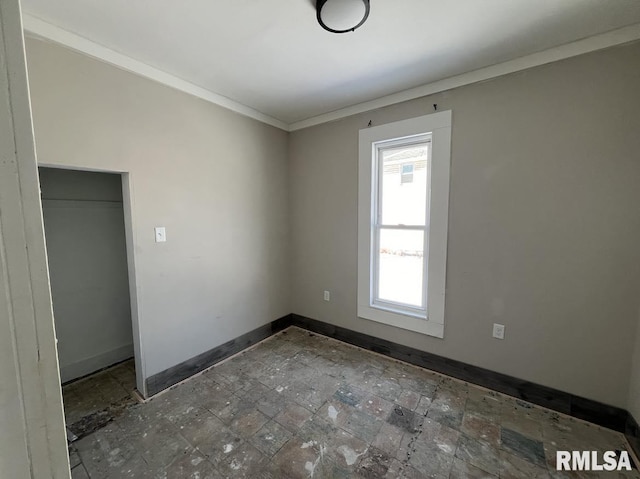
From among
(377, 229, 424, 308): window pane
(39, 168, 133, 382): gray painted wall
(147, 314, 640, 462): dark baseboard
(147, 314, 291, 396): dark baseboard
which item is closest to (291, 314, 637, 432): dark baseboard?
(147, 314, 640, 462): dark baseboard

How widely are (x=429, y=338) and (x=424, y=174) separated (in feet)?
5.11

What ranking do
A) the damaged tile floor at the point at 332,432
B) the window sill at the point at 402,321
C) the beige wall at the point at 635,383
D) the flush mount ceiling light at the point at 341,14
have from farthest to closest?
the window sill at the point at 402,321 → the beige wall at the point at 635,383 → the damaged tile floor at the point at 332,432 → the flush mount ceiling light at the point at 341,14

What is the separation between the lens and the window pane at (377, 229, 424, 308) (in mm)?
2559

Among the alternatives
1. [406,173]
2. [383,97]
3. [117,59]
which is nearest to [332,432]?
[406,173]

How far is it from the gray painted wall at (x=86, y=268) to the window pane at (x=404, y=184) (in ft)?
8.92

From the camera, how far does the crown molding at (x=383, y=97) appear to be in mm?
1594

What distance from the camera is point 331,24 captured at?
154 centimetres

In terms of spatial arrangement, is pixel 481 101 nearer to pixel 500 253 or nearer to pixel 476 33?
pixel 476 33

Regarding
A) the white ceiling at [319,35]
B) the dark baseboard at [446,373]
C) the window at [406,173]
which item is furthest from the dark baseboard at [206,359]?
the white ceiling at [319,35]

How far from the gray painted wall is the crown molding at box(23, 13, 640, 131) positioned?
1.13 m

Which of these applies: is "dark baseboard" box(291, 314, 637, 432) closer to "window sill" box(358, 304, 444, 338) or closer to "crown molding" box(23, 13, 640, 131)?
"window sill" box(358, 304, 444, 338)

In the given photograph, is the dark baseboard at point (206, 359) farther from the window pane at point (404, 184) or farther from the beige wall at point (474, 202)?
the window pane at point (404, 184)

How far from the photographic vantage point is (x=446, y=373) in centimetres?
235

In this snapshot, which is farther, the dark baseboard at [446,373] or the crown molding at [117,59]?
the dark baseboard at [446,373]
